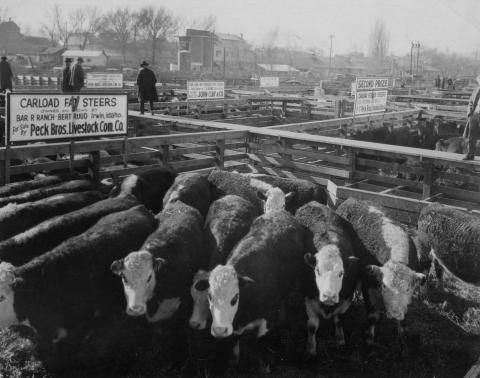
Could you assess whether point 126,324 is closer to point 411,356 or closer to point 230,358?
point 230,358

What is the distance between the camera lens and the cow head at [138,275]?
16.4 ft

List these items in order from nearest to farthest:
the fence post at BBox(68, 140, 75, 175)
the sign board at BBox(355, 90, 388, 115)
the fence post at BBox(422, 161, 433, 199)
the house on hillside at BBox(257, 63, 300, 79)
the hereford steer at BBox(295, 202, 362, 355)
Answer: the hereford steer at BBox(295, 202, 362, 355) < the fence post at BBox(68, 140, 75, 175) < the fence post at BBox(422, 161, 433, 199) < the sign board at BBox(355, 90, 388, 115) < the house on hillside at BBox(257, 63, 300, 79)

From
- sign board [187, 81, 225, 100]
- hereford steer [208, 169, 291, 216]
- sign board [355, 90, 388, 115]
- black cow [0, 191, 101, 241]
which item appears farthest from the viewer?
sign board [187, 81, 225, 100]

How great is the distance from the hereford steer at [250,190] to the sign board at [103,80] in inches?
701

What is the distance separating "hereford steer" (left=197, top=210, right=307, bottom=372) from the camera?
4.89 meters

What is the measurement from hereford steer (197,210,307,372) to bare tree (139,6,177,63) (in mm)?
89641

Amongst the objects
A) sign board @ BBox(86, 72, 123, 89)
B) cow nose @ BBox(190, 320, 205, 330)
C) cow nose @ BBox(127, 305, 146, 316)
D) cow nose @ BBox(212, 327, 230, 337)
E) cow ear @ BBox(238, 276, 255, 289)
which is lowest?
cow nose @ BBox(190, 320, 205, 330)

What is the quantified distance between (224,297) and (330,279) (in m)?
1.10

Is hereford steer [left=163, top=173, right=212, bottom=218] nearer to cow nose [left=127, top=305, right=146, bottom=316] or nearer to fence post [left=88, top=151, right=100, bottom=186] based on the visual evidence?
fence post [left=88, top=151, right=100, bottom=186]

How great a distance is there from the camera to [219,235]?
6.25 m

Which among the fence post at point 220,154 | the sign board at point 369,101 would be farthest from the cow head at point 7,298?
the sign board at point 369,101

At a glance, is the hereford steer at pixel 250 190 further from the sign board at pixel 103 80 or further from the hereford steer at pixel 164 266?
the sign board at pixel 103 80

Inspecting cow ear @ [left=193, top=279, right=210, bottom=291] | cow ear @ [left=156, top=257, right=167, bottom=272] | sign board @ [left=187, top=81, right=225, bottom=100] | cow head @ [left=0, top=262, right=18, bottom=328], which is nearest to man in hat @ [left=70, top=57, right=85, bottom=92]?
sign board @ [left=187, top=81, right=225, bottom=100]

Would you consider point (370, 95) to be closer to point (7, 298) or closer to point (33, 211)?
point (33, 211)
